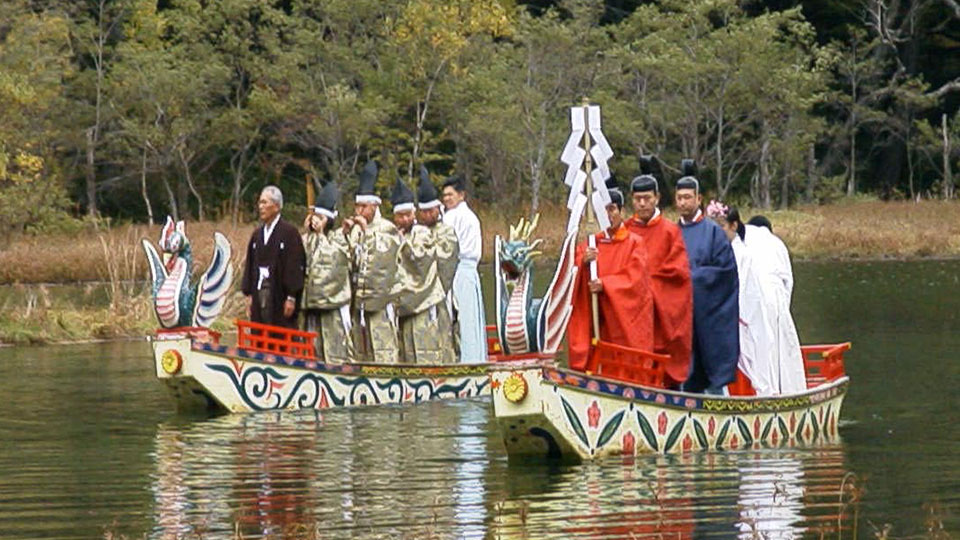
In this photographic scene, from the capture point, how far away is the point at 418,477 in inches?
541

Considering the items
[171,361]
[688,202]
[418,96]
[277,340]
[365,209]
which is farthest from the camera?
[418,96]

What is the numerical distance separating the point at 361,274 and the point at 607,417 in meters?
5.25

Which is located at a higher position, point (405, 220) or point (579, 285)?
point (405, 220)

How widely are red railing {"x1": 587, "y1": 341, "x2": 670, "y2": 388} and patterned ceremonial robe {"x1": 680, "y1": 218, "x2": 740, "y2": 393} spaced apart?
55 cm

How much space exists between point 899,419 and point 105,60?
36813mm

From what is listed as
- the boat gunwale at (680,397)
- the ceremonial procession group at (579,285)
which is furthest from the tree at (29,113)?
the boat gunwale at (680,397)

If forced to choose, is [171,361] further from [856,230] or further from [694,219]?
[856,230]

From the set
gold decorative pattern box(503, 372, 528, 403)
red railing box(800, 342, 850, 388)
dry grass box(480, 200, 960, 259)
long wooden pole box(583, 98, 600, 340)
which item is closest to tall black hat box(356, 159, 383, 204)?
red railing box(800, 342, 850, 388)

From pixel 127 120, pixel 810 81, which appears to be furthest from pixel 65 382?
pixel 810 81

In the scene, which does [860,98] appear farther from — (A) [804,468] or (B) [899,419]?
(A) [804,468]

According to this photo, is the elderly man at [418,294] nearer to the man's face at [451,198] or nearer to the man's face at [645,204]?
the man's face at [451,198]

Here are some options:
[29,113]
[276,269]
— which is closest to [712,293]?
[276,269]

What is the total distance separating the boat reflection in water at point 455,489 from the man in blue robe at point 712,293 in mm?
666

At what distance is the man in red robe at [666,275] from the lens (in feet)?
45.6
